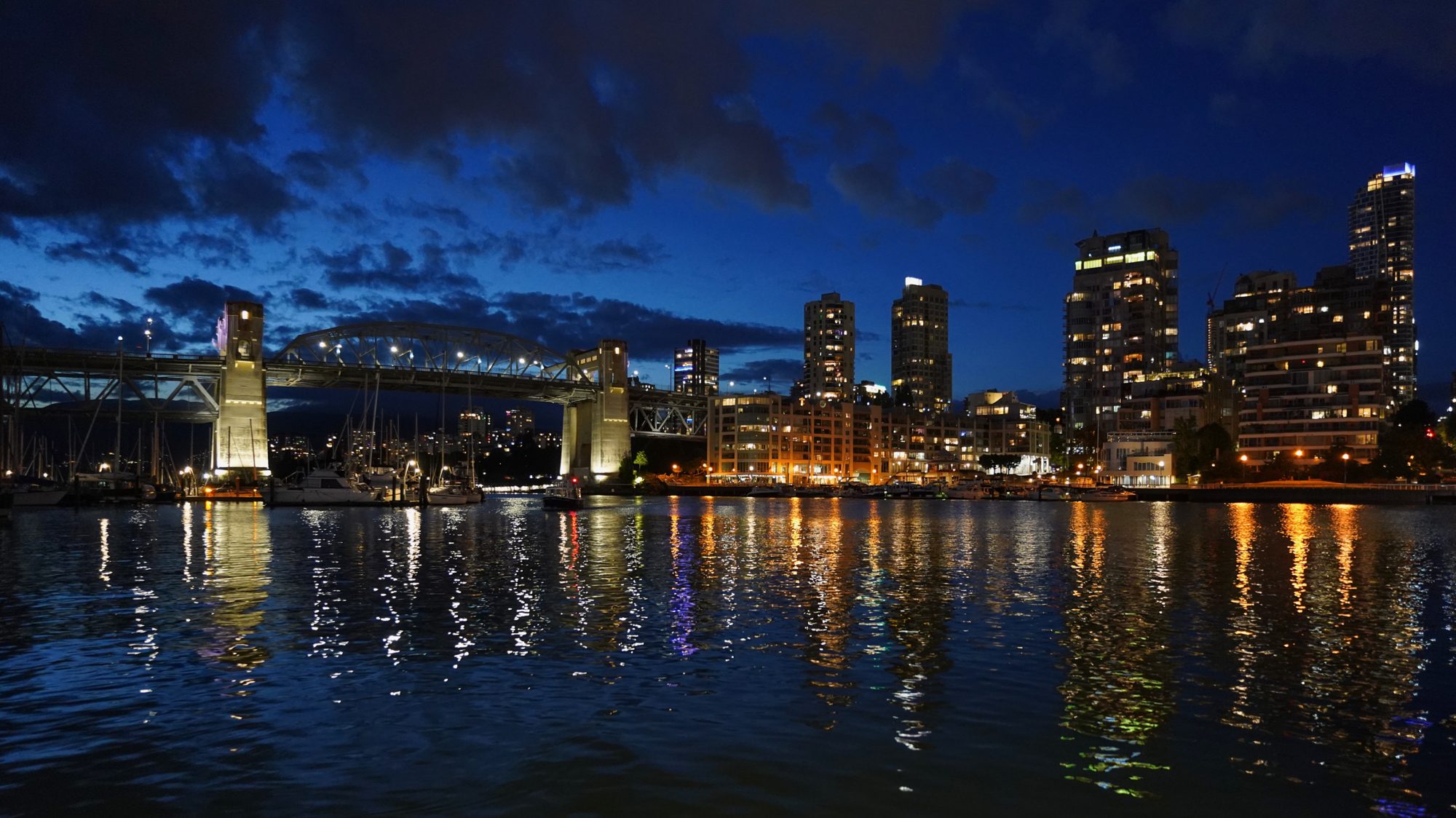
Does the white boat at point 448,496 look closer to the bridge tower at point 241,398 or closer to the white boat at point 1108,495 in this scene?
the bridge tower at point 241,398

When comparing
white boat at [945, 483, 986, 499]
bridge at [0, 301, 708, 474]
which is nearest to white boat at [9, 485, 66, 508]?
bridge at [0, 301, 708, 474]

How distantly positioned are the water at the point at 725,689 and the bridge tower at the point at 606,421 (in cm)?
14085

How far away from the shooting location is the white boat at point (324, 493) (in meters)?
97.5

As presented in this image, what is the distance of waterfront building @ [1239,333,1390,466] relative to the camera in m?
145

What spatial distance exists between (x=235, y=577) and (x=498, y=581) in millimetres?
8175

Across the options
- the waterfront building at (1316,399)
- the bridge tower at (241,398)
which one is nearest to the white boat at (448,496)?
the bridge tower at (241,398)

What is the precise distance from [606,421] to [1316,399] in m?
114

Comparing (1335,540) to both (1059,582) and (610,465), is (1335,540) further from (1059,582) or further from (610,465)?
(610,465)

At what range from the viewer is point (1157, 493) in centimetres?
14500

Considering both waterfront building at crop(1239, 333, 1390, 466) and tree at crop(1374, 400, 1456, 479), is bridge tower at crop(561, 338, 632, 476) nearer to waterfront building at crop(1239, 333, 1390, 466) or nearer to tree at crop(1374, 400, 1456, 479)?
waterfront building at crop(1239, 333, 1390, 466)

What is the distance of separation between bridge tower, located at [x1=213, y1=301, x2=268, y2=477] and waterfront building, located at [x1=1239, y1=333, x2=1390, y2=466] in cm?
14479

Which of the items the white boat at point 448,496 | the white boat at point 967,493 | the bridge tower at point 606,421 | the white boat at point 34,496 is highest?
the bridge tower at point 606,421

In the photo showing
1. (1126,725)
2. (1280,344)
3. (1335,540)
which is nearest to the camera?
(1126,725)

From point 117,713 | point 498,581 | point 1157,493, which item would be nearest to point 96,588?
point 498,581
